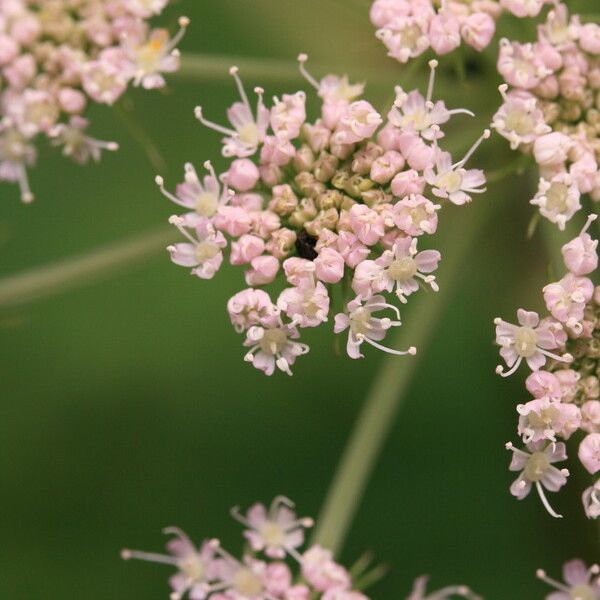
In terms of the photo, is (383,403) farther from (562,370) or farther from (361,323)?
(562,370)

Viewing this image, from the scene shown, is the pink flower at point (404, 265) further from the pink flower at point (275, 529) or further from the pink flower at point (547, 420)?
the pink flower at point (275, 529)

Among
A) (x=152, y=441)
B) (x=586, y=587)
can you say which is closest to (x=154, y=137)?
(x=152, y=441)

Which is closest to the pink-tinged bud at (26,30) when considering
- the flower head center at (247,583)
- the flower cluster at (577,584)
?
the flower head center at (247,583)

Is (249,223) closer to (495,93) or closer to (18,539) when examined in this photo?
(495,93)

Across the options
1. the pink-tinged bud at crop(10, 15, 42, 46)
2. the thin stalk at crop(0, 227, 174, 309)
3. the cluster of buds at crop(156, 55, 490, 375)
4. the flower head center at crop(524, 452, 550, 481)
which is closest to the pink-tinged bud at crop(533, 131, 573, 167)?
the cluster of buds at crop(156, 55, 490, 375)

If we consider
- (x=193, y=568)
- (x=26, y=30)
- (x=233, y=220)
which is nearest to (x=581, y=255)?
(x=233, y=220)

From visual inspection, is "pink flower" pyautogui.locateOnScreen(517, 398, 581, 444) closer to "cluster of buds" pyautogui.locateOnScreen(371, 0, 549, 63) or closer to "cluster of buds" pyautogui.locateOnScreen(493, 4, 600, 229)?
"cluster of buds" pyautogui.locateOnScreen(493, 4, 600, 229)
